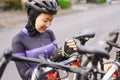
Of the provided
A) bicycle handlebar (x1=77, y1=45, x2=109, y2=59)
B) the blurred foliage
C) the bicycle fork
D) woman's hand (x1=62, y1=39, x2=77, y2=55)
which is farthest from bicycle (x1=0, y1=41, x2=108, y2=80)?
the blurred foliage

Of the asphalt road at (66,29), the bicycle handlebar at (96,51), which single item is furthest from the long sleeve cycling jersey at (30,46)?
the asphalt road at (66,29)

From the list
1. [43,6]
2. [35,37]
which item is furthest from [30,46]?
[43,6]

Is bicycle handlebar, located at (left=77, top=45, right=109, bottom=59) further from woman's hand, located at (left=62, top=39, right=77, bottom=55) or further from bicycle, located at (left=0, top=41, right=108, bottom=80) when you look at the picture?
woman's hand, located at (left=62, top=39, right=77, bottom=55)

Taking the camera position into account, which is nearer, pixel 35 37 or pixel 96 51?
pixel 96 51

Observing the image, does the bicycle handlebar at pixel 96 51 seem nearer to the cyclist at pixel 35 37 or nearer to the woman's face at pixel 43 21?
the cyclist at pixel 35 37

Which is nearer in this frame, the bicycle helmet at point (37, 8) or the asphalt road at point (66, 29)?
the bicycle helmet at point (37, 8)

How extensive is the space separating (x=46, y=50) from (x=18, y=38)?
26 centimetres

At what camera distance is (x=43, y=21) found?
3082 millimetres

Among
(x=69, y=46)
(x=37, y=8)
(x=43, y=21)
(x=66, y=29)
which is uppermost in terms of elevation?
(x=37, y=8)

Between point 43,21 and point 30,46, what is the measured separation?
0.97 ft

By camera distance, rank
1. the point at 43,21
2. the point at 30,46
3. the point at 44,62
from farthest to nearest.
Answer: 1. the point at 30,46
2. the point at 43,21
3. the point at 44,62

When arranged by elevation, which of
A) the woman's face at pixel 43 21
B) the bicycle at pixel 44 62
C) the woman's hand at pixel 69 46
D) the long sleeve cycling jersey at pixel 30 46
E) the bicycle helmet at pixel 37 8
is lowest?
the long sleeve cycling jersey at pixel 30 46

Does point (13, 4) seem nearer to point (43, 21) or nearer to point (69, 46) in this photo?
point (43, 21)

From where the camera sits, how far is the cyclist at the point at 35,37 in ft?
9.93
